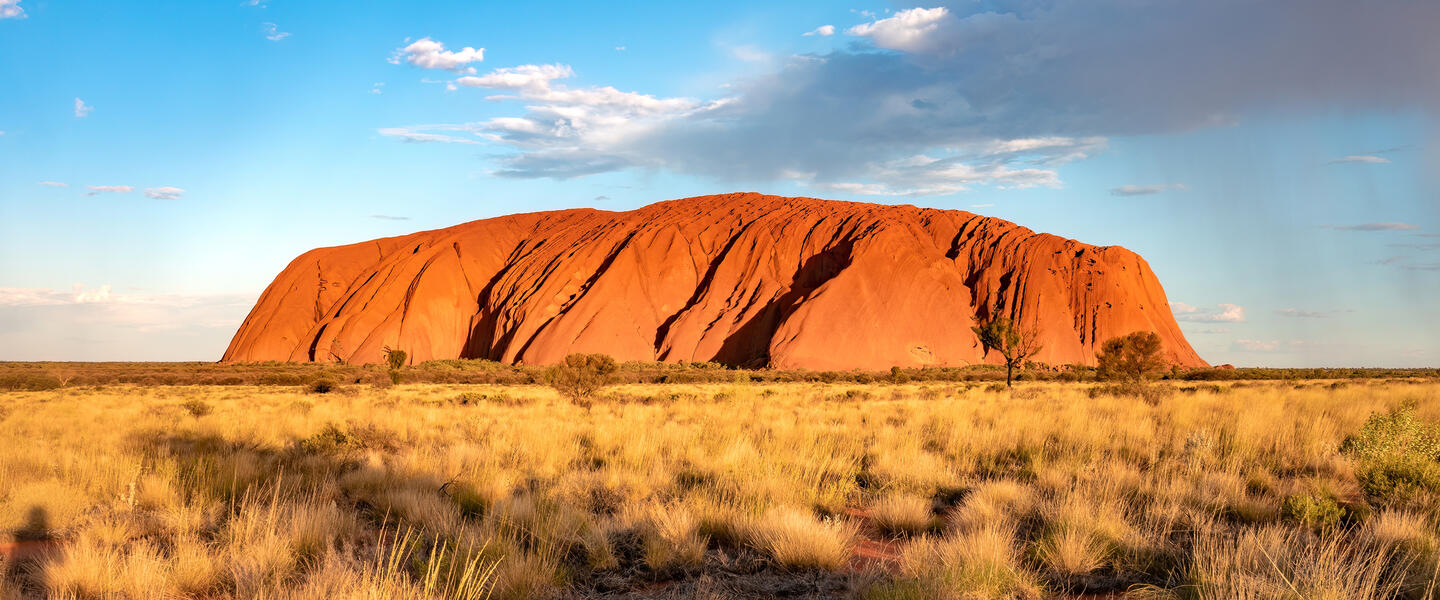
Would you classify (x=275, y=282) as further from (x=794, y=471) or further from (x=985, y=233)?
(x=794, y=471)

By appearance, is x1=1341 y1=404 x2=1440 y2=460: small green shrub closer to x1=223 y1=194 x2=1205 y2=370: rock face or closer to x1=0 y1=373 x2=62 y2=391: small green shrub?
x1=0 y1=373 x2=62 y2=391: small green shrub

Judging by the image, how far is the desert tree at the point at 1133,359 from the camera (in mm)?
30703

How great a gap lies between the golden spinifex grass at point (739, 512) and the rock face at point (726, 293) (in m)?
49.1

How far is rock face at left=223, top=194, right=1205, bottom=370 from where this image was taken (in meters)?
63.8

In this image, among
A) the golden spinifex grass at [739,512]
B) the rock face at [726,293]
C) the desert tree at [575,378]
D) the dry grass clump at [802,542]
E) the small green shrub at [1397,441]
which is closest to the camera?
the golden spinifex grass at [739,512]

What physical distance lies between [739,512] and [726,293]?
63.5 meters

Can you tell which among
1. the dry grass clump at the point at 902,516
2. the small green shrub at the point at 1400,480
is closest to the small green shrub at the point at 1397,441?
the small green shrub at the point at 1400,480

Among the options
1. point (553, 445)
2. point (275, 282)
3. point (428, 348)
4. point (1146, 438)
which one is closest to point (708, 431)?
point (553, 445)

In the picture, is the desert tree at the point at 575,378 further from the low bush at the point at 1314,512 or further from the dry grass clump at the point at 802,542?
the low bush at the point at 1314,512

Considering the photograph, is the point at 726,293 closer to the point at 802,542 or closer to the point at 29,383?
the point at 29,383

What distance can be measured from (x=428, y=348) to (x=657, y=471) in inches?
2621

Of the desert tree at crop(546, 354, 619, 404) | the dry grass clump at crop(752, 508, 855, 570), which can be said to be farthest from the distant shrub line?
the dry grass clump at crop(752, 508, 855, 570)

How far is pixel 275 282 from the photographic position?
264 feet

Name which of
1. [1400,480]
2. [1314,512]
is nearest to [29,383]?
[1314,512]
